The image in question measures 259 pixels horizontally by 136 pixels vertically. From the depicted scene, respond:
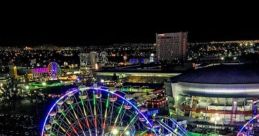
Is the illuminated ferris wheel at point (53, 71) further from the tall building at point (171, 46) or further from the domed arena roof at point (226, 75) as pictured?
the domed arena roof at point (226, 75)

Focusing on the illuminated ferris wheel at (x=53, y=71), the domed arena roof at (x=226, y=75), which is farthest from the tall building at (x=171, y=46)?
the domed arena roof at (x=226, y=75)

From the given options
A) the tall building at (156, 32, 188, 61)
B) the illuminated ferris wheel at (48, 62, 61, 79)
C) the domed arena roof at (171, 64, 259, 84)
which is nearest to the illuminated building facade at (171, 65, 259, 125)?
the domed arena roof at (171, 64, 259, 84)

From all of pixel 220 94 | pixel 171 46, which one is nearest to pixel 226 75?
pixel 220 94

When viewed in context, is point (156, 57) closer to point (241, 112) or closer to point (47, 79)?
point (47, 79)

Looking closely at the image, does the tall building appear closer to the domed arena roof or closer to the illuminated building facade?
the domed arena roof

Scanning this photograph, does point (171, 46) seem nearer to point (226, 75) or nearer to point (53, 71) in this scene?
point (53, 71)

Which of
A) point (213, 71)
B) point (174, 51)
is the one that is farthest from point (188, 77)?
point (174, 51)
